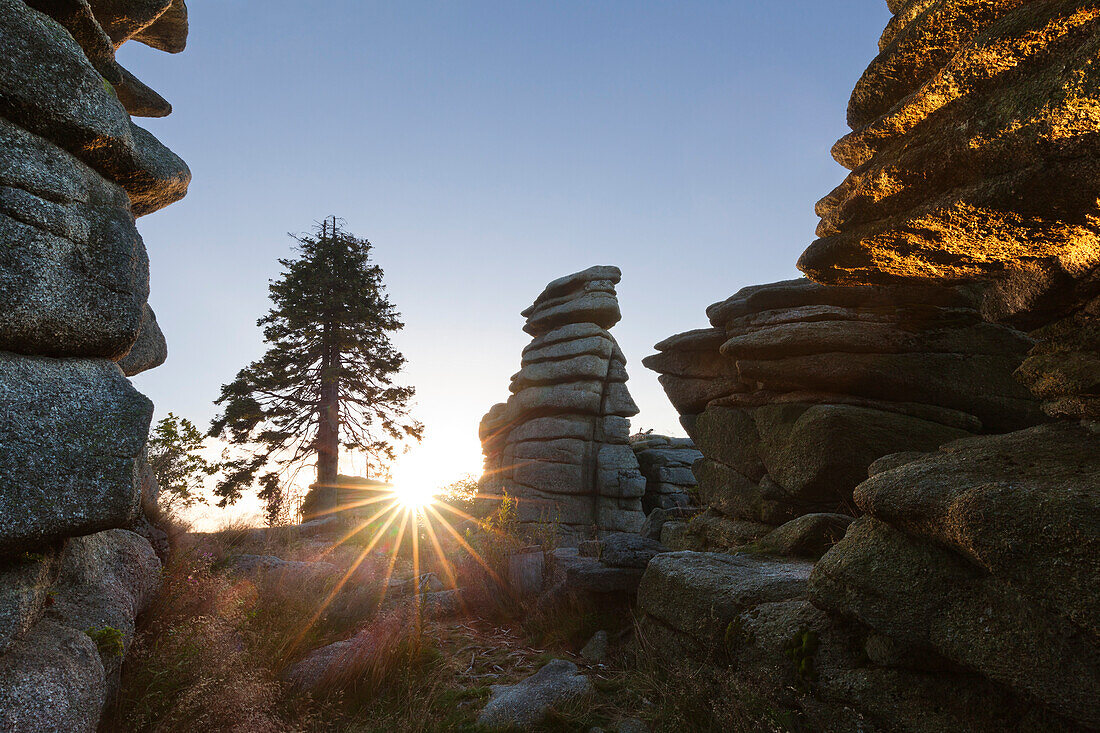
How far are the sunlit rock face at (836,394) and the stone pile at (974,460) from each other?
291 centimetres

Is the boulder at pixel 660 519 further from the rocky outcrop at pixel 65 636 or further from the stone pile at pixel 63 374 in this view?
the stone pile at pixel 63 374

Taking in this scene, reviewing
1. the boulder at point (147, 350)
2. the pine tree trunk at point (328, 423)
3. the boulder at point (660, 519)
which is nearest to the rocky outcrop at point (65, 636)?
the boulder at point (147, 350)

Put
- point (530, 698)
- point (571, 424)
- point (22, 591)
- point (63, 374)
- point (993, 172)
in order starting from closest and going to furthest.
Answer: point (22, 591)
point (63, 374)
point (993, 172)
point (530, 698)
point (571, 424)

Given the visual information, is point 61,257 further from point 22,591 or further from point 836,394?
point 836,394

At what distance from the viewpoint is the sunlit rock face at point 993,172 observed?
3.99 m

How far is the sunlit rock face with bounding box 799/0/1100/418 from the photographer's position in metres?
3.99

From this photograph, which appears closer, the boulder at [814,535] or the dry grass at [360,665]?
the dry grass at [360,665]

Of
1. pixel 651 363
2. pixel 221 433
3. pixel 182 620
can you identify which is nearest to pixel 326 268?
pixel 221 433

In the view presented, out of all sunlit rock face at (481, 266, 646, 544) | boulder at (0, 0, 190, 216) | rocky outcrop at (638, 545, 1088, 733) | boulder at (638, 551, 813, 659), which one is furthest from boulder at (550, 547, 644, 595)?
sunlit rock face at (481, 266, 646, 544)

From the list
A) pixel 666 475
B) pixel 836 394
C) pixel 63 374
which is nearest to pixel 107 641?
pixel 63 374

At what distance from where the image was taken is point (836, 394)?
9.70 metres

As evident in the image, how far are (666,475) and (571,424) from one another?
4.93 metres

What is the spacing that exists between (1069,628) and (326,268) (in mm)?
26360

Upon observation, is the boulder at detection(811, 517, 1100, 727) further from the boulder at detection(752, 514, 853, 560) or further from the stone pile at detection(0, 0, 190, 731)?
the stone pile at detection(0, 0, 190, 731)
